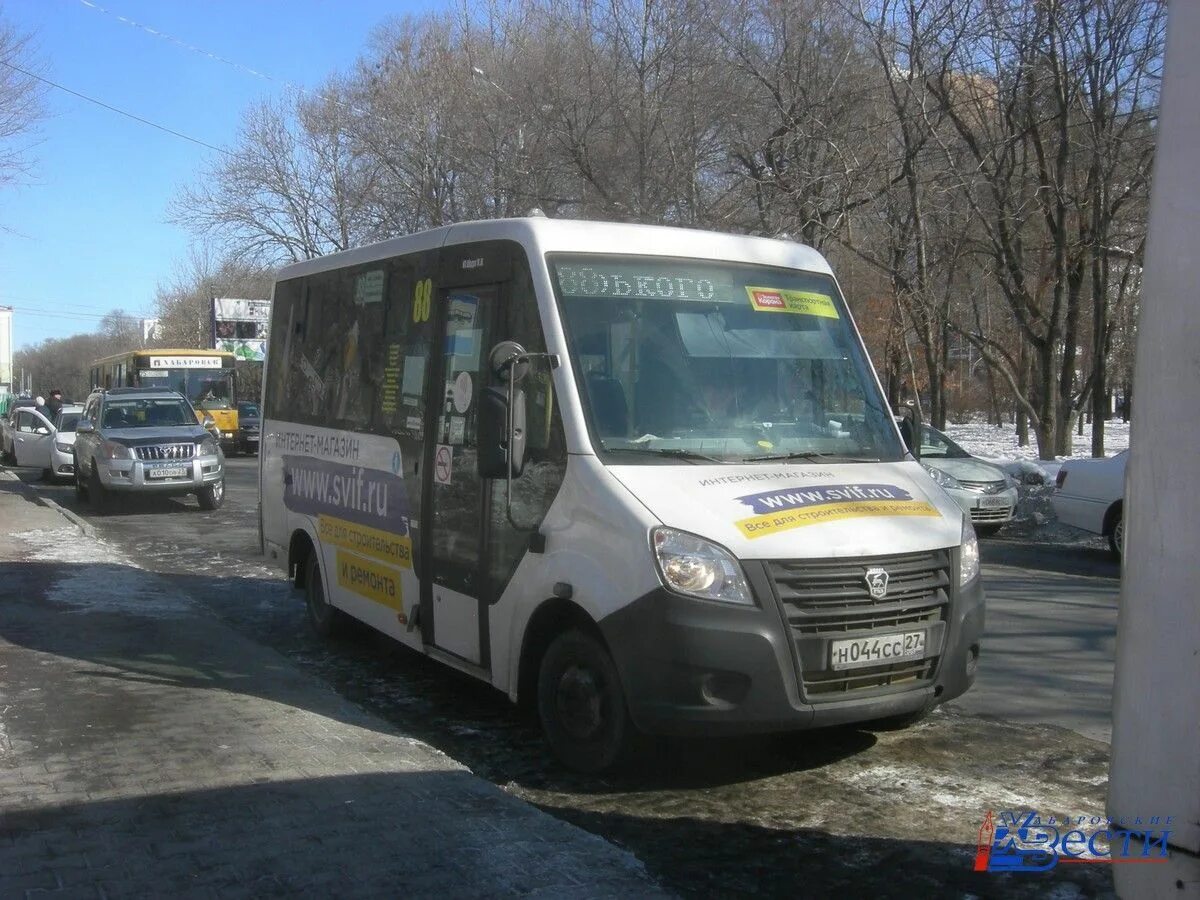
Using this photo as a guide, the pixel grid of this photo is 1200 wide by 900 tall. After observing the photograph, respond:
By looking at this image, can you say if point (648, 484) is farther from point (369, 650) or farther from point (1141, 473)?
point (369, 650)

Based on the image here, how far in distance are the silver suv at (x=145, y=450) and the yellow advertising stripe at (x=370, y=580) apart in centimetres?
1124

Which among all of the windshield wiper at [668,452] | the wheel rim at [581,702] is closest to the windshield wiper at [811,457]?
the windshield wiper at [668,452]

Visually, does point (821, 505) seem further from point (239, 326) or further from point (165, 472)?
point (239, 326)

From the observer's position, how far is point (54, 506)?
58.2ft

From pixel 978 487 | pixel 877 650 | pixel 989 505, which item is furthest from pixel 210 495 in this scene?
pixel 877 650

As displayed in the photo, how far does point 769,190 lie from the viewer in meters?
20.9

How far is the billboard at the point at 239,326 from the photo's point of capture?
44541 mm

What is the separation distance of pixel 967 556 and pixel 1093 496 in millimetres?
8539

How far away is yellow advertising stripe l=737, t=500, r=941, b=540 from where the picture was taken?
496 centimetres

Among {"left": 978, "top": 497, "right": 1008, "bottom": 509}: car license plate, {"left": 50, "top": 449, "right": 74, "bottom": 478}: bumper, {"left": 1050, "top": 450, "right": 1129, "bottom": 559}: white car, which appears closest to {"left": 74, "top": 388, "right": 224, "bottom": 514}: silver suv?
{"left": 50, "top": 449, "right": 74, "bottom": 478}: bumper

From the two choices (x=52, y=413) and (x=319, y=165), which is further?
(x=319, y=165)

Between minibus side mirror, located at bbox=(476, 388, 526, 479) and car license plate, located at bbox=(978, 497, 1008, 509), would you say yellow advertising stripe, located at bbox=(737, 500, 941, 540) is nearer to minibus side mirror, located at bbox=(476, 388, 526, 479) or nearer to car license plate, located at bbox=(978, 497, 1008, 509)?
minibus side mirror, located at bbox=(476, 388, 526, 479)

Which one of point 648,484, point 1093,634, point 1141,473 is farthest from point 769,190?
point 1141,473

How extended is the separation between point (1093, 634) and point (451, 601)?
5.16 meters
